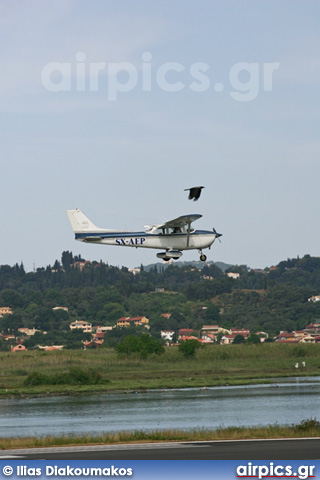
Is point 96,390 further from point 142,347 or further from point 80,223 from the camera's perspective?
point 80,223

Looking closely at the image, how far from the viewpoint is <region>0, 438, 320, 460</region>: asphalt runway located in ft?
93.8

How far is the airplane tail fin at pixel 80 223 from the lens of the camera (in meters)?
44.6

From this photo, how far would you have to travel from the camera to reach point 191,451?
100 ft

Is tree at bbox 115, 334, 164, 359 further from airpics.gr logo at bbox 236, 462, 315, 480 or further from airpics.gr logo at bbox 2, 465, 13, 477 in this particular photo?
airpics.gr logo at bbox 236, 462, 315, 480

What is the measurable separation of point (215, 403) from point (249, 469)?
3962 centimetres

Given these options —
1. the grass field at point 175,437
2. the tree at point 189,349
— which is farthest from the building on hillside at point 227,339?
the grass field at point 175,437

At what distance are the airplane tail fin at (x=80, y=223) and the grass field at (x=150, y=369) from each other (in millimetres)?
36862

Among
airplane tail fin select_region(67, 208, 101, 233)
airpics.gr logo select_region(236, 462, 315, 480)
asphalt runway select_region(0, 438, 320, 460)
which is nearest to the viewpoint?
airpics.gr logo select_region(236, 462, 315, 480)

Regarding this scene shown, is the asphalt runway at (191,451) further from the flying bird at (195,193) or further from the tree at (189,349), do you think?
the tree at (189,349)

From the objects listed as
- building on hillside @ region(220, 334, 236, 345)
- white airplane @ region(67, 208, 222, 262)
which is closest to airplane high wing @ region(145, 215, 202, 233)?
white airplane @ region(67, 208, 222, 262)

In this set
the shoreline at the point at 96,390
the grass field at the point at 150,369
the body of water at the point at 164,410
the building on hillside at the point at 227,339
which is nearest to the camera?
the body of water at the point at 164,410

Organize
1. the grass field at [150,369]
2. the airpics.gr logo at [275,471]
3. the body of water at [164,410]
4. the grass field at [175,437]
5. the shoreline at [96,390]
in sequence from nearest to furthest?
the airpics.gr logo at [275,471]
the grass field at [175,437]
the body of water at [164,410]
the shoreline at [96,390]
the grass field at [150,369]

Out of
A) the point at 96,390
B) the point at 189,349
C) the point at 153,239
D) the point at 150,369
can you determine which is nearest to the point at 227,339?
the point at 189,349

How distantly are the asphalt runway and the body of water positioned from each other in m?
15.3
